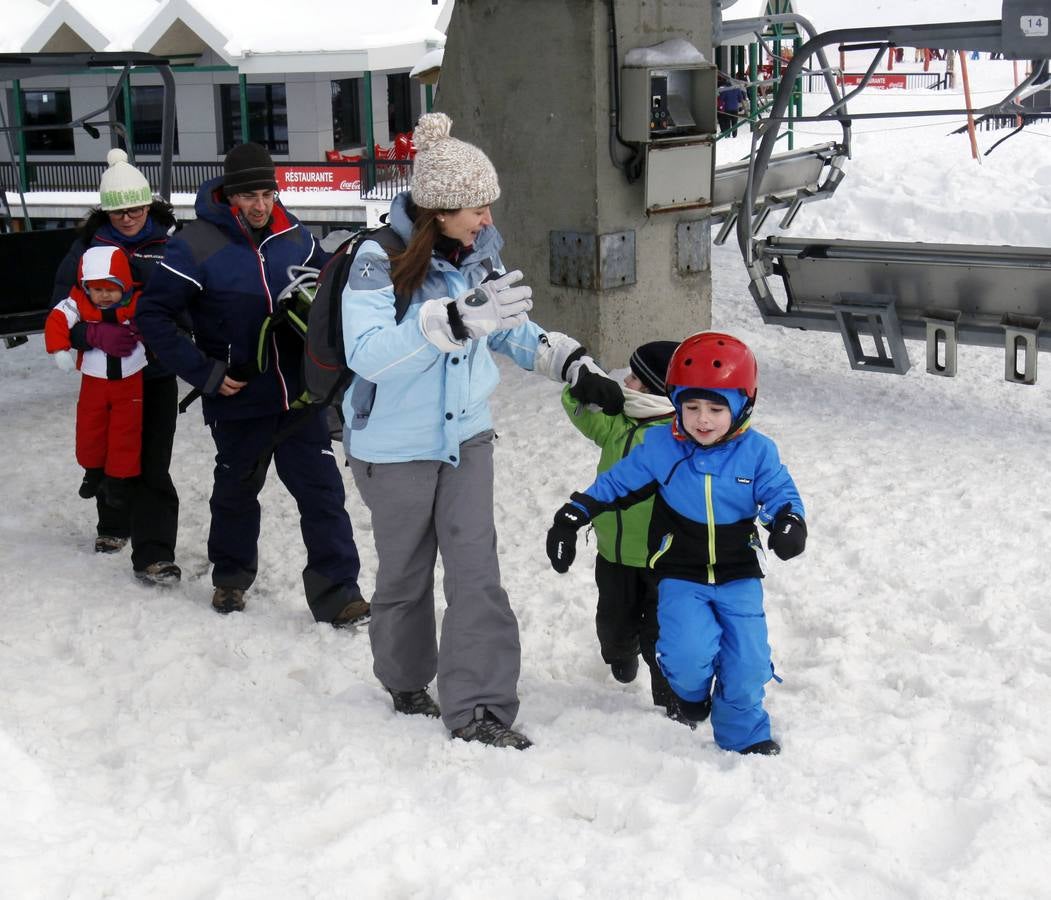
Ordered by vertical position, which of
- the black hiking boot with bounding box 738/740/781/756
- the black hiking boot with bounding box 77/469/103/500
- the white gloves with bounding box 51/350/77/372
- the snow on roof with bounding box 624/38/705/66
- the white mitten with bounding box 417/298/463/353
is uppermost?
the snow on roof with bounding box 624/38/705/66

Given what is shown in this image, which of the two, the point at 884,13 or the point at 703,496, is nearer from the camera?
the point at 703,496

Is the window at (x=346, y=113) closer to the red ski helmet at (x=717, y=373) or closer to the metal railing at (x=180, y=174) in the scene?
the metal railing at (x=180, y=174)

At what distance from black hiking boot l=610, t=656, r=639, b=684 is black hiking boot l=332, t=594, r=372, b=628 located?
3.61ft

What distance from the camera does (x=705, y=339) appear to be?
3.71 m

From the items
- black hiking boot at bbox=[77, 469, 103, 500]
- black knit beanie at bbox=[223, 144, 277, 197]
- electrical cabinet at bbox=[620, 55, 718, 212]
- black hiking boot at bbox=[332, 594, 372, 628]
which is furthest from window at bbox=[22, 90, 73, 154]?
black hiking boot at bbox=[332, 594, 372, 628]

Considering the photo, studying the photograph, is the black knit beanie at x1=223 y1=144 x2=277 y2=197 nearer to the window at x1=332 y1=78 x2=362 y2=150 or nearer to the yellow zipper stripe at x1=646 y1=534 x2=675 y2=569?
the yellow zipper stripe at x1=646 y1=534 x2=675 y2=569

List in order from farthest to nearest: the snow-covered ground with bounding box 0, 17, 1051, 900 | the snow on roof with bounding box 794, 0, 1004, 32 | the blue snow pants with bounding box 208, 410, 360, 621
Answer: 1. the snow on roof with bounding box 794, 0, 1004, 32
2. the blue snow pants with bounding box 208, 410, 360, 621
3. the snow-covered ground with bounding box 0, 17, 1051, 900

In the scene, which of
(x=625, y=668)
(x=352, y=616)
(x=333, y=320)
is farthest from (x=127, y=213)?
(x=625, y=668)

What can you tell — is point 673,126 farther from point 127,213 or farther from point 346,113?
point 346,113

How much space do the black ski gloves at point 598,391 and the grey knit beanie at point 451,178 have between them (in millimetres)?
581

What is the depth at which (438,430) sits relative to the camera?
3.74 meters

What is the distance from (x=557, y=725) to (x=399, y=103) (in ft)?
70.5

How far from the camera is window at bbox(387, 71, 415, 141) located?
2388cm

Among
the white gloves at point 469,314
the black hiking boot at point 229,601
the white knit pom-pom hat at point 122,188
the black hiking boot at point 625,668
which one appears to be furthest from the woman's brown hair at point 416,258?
the white knit pom-pom hat at point 122,188
